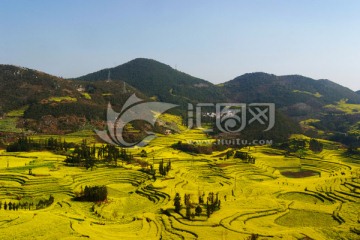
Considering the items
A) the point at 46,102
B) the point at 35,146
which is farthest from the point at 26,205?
the point at 46,102

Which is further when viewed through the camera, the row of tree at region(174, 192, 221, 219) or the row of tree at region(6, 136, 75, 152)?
the row of tree at region(6, 136, 75, 152)

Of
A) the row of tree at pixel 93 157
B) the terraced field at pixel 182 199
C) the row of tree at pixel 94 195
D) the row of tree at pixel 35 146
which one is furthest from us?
the row of tree at pixel 35 146

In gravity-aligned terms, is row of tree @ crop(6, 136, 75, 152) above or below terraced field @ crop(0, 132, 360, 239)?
above

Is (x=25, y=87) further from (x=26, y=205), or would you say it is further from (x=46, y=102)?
(x=26, y=205)

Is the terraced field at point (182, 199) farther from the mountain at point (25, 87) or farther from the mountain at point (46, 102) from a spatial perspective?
the mountain at point (25, 87)

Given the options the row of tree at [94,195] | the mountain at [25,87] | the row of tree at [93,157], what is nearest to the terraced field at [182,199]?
the row of tree at [94,195]

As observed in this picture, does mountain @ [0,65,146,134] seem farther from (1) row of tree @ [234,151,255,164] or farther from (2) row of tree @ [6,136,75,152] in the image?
(1) row of tree @ [234,151,255,164]

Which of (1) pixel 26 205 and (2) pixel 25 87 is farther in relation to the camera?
(2) pixel 25 87

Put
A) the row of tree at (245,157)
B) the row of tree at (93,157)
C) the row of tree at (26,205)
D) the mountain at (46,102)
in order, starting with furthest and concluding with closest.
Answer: the mountain at (46,102), the row of tree at (245,157), the row of tree at (93,157), the row of tree at (26,205)

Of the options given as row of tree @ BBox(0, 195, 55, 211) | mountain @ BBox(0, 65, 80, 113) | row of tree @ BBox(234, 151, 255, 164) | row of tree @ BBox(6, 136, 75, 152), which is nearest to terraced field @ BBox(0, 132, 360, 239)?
row of tree @ BBox(0, 195, 55, 211)
